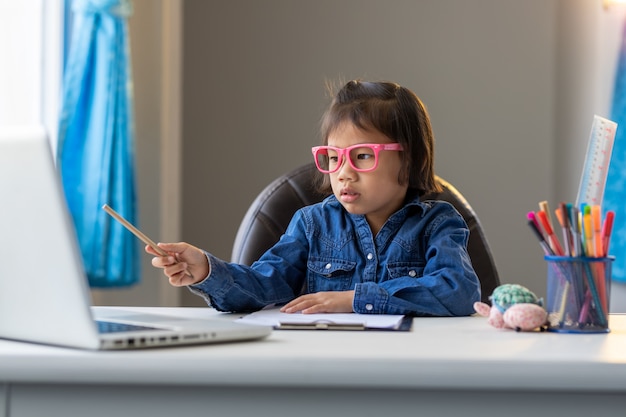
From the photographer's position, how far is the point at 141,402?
842 mm

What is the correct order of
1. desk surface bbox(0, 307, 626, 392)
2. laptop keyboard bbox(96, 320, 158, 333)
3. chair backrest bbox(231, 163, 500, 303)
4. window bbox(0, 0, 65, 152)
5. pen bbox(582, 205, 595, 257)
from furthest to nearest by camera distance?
window bbox(0, 0, 65, 152) < chair backrest bbox(231, 163, 500, 303) < pen bbox(582, 205, 595, 257) < laptop keyboard bbox(96, 320, 158, 333) < desk surface bbox(0, 307, 626, 392)

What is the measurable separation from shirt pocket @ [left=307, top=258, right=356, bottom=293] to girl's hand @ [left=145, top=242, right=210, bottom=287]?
0.31 metres

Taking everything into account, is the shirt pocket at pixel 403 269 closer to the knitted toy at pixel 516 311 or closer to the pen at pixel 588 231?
the knitted toy at pixel 516 311

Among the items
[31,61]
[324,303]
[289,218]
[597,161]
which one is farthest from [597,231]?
[31,61]

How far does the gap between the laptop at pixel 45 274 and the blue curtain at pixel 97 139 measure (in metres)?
1.97

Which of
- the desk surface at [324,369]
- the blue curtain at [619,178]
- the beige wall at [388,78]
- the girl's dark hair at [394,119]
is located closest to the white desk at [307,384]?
the desk surface at [324,369]

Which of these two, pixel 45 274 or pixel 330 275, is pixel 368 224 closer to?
pixel 330 275

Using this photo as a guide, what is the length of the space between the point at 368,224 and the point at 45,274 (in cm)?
86

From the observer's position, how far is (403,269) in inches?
61.8

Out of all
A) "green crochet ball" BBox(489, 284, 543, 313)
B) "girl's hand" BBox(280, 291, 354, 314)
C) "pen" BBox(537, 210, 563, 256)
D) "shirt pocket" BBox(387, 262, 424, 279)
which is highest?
"pen" BBox(537, 210, 563, 256)

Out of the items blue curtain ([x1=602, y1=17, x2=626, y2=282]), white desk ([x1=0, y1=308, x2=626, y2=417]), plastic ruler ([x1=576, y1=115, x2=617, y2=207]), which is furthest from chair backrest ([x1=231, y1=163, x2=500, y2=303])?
blue curtain ([x1=602, y1=17, x2=626, y2=282])

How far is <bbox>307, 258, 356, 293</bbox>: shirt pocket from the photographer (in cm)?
162

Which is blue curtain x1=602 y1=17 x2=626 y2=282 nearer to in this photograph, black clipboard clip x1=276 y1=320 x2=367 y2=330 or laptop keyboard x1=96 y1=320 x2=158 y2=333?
black clipboard clip x1=276 y1=320 x2=367 y2=330

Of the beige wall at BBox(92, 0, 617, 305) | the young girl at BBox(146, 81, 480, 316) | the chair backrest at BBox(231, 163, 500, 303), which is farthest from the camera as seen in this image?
the beige wall at BBox(92, 0, 617, 305)
